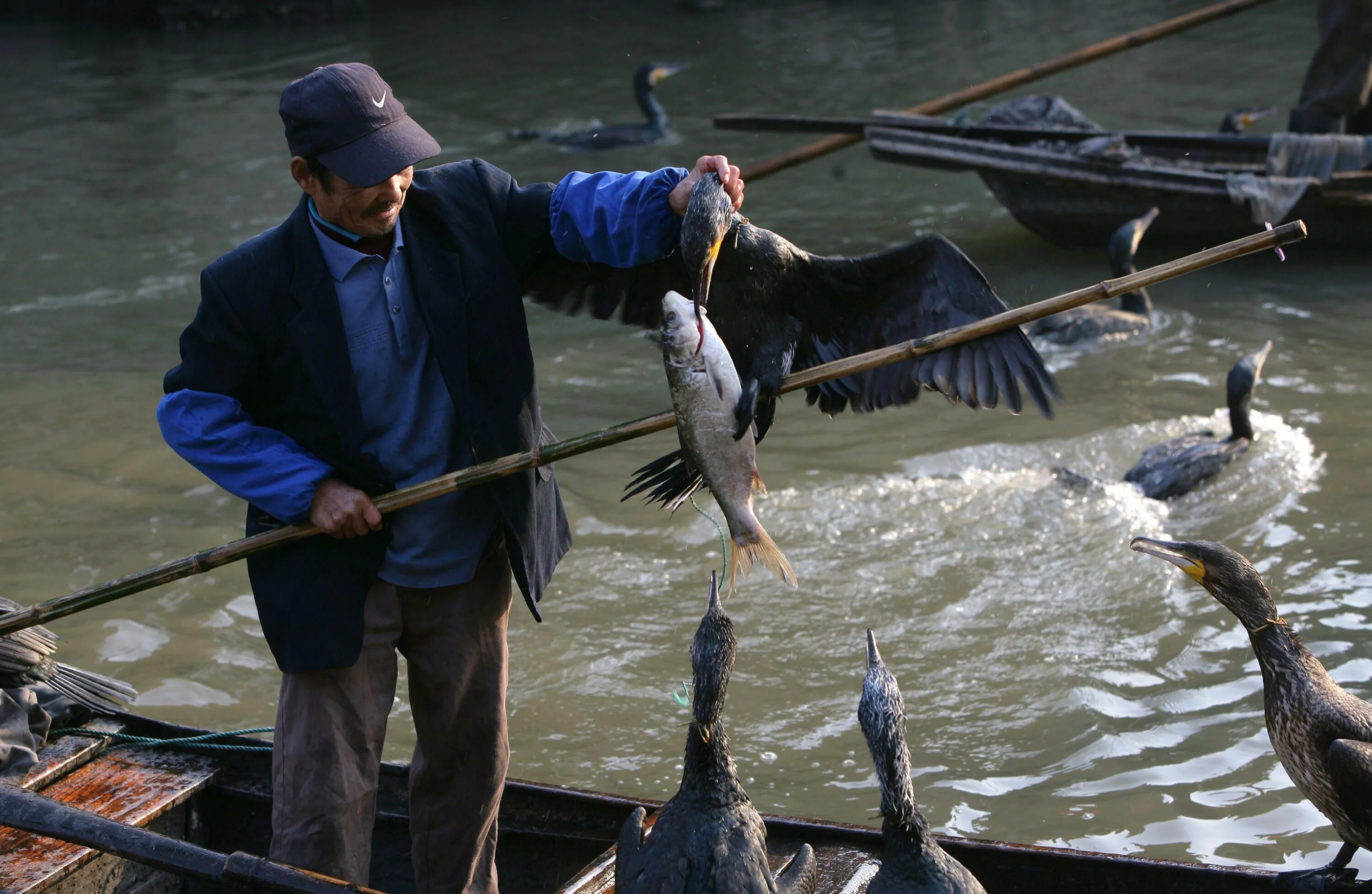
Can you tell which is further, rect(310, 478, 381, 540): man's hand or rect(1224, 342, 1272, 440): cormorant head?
rect(1224, 342, 1272, 440): cormorant head

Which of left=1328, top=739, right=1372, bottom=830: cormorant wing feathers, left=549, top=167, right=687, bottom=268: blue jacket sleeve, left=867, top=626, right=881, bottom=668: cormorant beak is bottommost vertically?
left=1328, top=739, right=1372, bottom=830: cormorant wing feathers

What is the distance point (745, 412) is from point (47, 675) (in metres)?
2.42

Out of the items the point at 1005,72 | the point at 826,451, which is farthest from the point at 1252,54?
the point at 826,451

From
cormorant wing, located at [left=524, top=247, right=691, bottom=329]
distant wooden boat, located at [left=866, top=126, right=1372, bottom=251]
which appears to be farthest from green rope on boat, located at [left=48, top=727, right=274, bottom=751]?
distant wooden boat, located at [left=866, top=126, right=1372, bottom=251]

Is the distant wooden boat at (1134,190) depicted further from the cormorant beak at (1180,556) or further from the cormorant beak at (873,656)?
the cormorant beak at (873,656)

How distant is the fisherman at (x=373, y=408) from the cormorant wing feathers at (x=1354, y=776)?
1.74 metres

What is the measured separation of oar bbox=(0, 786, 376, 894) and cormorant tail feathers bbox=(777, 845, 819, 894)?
82 cm

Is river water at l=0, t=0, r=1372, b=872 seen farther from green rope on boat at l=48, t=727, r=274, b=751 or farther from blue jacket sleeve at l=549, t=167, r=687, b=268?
blue jacket sleeve at l=549, t=167, r=687, b=268

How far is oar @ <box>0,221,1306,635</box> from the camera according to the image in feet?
9.05

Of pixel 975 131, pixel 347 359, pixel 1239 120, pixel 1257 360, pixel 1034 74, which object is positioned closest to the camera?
pixel 347 359

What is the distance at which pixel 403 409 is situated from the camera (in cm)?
298

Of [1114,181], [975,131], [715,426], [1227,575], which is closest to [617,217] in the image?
[715,426]

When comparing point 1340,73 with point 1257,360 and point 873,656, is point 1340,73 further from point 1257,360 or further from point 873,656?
point 873,656

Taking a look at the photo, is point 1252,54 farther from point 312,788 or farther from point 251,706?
point 312,788
